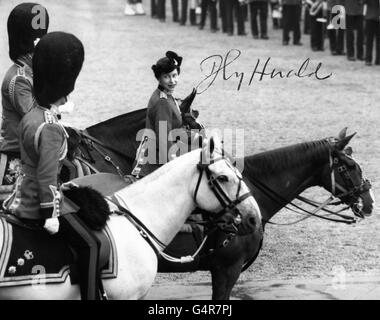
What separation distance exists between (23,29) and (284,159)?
204 cm

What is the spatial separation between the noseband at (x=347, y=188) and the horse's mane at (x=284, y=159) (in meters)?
0.10

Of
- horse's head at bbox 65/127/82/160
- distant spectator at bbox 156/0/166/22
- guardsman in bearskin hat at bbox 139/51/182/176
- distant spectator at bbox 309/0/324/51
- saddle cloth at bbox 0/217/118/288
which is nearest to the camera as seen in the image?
saddle cloth at bbox 0/217/118/288

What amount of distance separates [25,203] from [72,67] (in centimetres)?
75

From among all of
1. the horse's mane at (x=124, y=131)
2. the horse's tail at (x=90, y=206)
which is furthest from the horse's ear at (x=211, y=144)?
the horse's mane at (x=124, y=131)

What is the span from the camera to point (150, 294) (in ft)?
27.4

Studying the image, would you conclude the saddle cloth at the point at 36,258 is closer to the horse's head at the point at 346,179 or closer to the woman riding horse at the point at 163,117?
the woman riding horse at the point at 163,117

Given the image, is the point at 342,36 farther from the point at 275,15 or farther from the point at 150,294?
the point at 150,294

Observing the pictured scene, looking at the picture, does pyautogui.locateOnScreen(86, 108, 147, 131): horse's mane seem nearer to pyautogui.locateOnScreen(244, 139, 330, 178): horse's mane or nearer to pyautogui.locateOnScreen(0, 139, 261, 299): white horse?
pyautogui.locateOnScreen(244, 139, 330, 178): horse's mane

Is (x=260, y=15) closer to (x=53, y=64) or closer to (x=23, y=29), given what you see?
(x=23, y=29)

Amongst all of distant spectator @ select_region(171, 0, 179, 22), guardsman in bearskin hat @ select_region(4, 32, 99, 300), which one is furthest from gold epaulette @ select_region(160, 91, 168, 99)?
distant spectator @ select_region(171, 0, 179, 22)

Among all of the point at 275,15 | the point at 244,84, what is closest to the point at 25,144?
the point at 244,84

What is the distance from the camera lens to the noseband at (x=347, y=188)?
26.0 feet

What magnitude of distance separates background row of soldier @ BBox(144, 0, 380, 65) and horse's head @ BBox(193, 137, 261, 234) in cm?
1498

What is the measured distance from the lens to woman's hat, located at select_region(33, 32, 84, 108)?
5.75 meters
